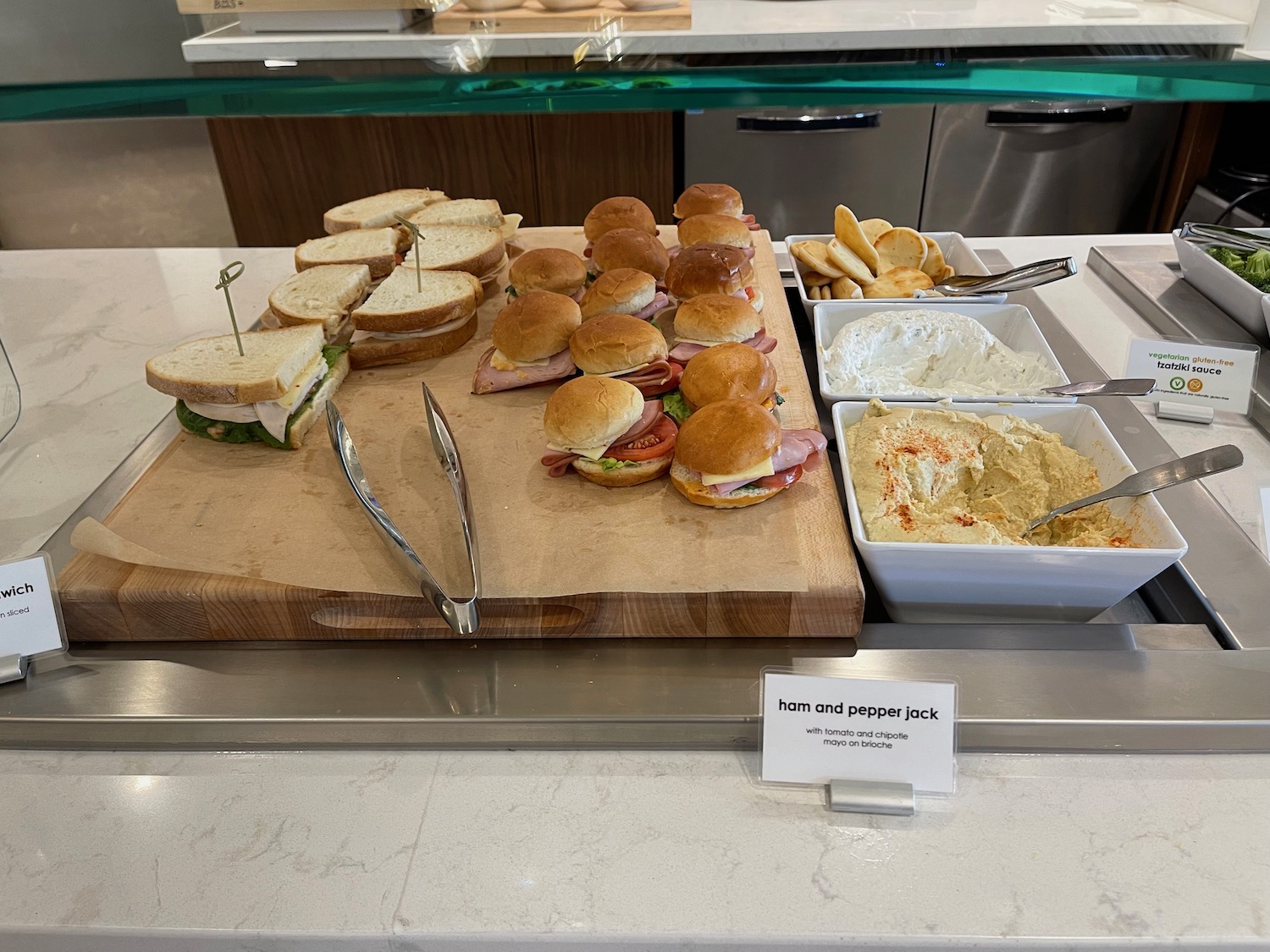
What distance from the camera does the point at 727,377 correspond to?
1.41 m

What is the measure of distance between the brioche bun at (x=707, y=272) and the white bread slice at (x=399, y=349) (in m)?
0.48

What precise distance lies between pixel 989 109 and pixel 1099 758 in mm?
3278

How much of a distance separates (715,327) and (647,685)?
0.77 meters

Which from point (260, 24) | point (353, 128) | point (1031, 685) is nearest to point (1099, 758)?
point (1031, 685)

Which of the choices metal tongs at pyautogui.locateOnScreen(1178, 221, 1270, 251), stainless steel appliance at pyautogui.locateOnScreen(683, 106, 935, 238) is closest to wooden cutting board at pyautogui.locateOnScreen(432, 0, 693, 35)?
metal tongs at pyautogui.locateOnScreen(1178, 221, 1270, 251)

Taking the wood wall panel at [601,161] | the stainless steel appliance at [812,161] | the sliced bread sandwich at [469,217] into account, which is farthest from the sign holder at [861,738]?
the stainless steel appliance at [812,161]

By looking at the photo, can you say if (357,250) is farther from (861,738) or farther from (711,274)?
(861,738)

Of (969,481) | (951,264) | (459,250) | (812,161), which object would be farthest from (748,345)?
(812,161)

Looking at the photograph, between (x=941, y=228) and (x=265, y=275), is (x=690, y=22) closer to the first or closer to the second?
(x=265, y=275)

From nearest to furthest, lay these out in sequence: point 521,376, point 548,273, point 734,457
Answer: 1. point 734,457
2. point 521,376
3. point 548,273

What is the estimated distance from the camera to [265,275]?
2318mm

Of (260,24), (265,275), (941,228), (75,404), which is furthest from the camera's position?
(941,228)

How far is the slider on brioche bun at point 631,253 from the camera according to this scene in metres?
1.89

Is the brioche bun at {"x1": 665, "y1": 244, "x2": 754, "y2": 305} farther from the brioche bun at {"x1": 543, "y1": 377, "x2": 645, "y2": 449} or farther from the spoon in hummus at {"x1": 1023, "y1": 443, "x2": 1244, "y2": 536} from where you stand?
the spoon in hummus at {"x1": 1023, "y1": 443, "x2": 1244, "y2": 536}
